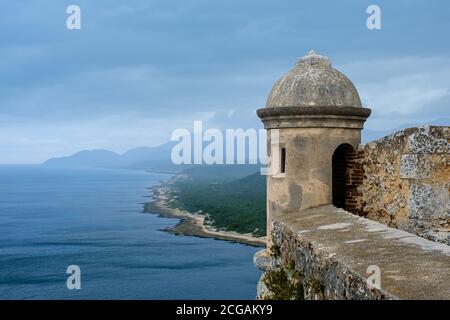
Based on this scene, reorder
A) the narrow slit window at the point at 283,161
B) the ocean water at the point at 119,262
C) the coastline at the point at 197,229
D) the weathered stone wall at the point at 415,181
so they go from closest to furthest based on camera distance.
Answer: the weathered stone wall at the point at 415,181, the narrow slit window at the point at 283,161, the ocean water at the point at 119,262, the coastline at the point at 197,229

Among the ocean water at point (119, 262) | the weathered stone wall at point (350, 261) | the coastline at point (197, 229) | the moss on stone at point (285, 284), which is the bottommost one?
the ocean water at point (119, 262)

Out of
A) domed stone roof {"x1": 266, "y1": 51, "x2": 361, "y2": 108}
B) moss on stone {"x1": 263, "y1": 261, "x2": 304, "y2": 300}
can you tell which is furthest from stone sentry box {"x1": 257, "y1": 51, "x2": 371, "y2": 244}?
moss on stone {"x1": 263, "y1": 261, "x2": 304, "y2": 300}

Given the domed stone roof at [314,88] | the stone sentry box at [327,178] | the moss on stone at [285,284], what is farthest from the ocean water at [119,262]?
the moss on stone at [285,284]

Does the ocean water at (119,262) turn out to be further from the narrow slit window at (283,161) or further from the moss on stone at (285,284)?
the moss on stone at (285,284)

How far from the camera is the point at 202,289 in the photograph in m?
42.3

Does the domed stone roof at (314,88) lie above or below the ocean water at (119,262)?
above

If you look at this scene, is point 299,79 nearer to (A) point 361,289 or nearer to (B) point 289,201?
(B) point 289,201

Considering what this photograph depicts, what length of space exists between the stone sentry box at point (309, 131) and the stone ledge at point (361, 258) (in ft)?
3.60

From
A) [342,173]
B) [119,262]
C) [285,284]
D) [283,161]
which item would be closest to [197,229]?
[119,262]

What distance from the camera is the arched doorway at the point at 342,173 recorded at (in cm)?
737

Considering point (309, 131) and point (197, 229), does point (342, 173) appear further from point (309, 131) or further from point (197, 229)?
point (197, 229)

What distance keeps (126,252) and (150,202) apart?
169 ft

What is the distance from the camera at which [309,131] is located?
6.93 m

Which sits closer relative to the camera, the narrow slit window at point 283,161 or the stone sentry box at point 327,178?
the stone sentry box at point 327,178
